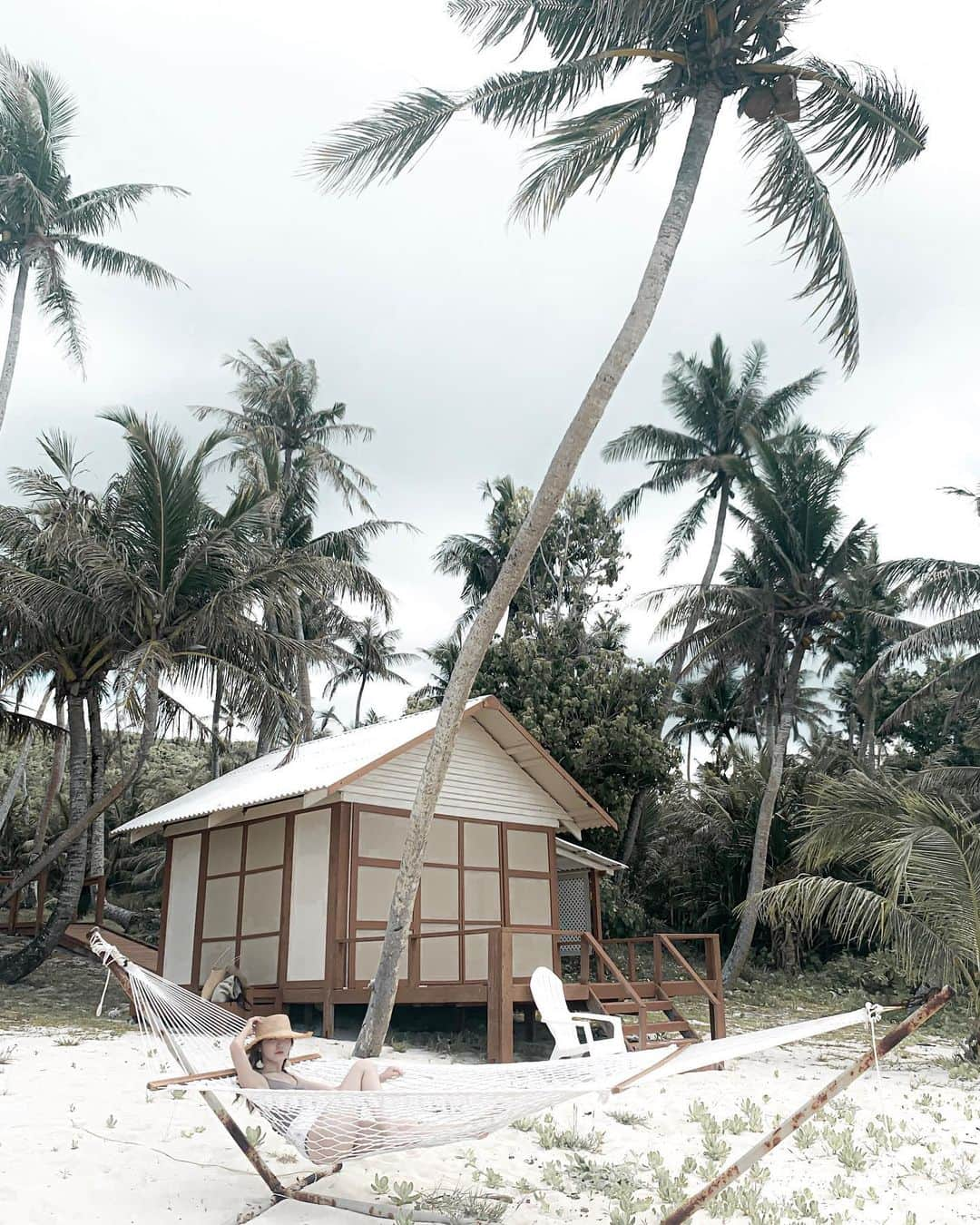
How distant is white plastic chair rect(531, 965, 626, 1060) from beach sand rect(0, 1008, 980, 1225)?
1.28ft

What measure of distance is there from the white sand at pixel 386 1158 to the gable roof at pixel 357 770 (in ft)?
12.1

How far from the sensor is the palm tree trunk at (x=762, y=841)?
59.1 feet

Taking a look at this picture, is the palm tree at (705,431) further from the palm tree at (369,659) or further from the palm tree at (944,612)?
the palm tree at (369,659)

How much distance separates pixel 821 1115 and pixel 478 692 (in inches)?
567

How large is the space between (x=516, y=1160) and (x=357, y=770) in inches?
204

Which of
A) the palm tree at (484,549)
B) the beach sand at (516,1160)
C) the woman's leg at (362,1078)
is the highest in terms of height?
the palm tree at (484,549)

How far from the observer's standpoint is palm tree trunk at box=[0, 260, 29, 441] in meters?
17.5

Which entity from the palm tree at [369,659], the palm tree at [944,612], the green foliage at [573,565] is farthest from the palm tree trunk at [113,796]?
the palm tree at [944,612]

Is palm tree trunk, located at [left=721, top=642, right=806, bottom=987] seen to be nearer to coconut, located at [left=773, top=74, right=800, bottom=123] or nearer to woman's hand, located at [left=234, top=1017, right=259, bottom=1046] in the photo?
coconut, located at [left=773, top=74, right=800, bottom=123]

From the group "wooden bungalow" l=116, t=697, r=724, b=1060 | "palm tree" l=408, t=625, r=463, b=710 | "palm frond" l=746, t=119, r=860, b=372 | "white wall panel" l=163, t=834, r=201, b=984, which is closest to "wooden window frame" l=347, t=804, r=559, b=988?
"wooden bungalow" l=116, t=697, r=724, b=1060

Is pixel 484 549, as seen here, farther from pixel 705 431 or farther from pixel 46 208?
pixel 46 208

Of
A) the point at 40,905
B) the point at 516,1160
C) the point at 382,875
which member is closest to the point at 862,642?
the point at 382,875

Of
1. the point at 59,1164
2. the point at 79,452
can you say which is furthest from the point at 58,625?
the point at 59,1164

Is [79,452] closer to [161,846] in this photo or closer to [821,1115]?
[161,846]
